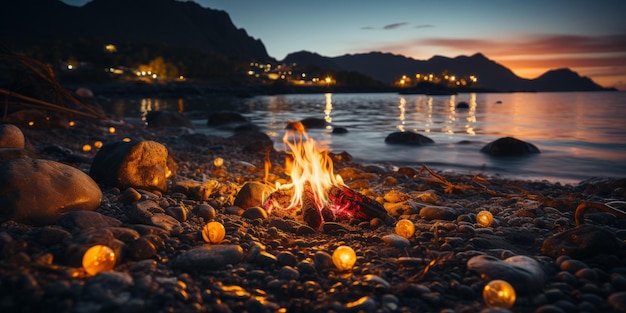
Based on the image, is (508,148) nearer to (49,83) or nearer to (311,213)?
(311,213)

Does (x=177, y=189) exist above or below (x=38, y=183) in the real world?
below

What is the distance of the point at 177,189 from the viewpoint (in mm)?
5555

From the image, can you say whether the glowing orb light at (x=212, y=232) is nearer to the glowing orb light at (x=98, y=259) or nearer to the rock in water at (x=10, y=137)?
the glowing orb light at (x=98, y=259)

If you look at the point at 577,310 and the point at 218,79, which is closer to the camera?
the point at 577,310

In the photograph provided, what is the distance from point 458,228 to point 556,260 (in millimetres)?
1045

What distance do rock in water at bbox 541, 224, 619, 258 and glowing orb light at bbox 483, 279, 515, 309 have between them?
3.86ft

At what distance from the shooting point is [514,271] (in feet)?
9.40

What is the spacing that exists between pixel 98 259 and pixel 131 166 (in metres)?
2.87

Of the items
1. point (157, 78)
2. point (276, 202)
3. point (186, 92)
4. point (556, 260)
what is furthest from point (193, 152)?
point (157, 78)

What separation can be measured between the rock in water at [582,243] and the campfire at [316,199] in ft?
6.17

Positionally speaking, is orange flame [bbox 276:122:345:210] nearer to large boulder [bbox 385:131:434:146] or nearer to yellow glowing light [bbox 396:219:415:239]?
yellow glowing light [bbox 396:219:415:239]

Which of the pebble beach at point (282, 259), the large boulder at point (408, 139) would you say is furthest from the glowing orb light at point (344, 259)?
the large boulder at point (408, 139)

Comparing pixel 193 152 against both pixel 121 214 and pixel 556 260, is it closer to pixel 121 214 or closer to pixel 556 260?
pixel 121 214

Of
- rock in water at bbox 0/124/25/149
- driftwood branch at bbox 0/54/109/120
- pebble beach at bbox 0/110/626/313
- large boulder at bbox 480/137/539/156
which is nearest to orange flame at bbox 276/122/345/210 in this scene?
pebble beach at bbox 0/110/626/313
